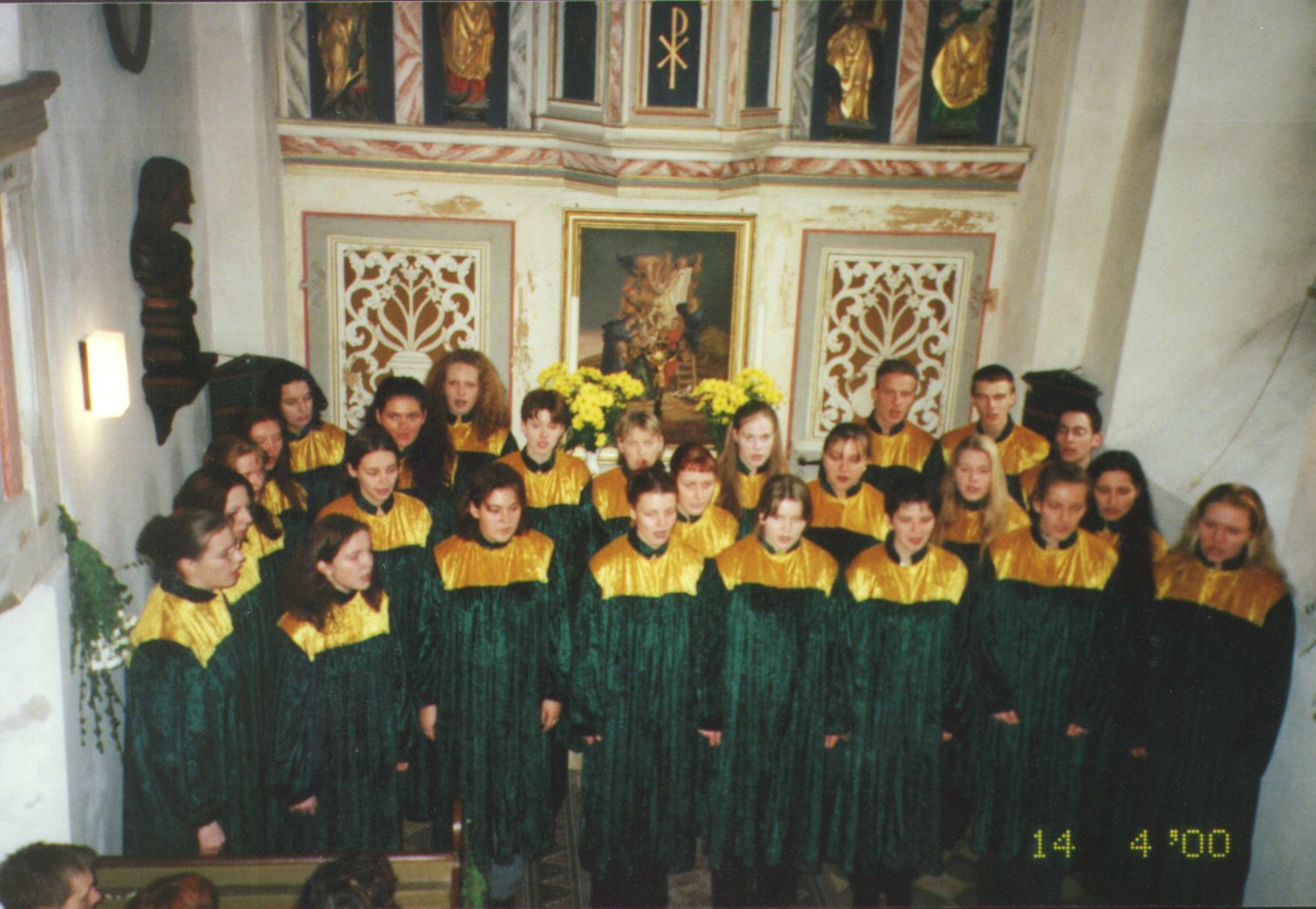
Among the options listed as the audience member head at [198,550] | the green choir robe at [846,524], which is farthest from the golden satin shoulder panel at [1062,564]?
the audience member head at [198,550]

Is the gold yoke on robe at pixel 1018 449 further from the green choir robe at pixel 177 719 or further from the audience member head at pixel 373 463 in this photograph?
the green choir robe at pixel 177 719

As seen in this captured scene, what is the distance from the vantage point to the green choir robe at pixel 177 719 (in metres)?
3.76

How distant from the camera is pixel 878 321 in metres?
7.23

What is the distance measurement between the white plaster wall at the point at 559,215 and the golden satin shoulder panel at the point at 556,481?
178cm

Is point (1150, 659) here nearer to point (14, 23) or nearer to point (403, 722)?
point (403, 722)

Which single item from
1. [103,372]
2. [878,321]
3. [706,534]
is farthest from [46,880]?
[878,321]

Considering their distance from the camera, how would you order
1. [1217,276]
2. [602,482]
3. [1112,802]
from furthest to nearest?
1. [1217,276]
2. [602,482]
3. [1112,802]

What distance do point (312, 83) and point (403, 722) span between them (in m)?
3.98

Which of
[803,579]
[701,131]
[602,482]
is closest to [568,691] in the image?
[803,579]

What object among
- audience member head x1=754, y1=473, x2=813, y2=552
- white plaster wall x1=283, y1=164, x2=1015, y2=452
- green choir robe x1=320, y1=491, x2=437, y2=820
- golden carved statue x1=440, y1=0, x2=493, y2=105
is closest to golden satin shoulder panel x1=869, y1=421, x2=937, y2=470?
white plaster wall x1=283, y1=164, x2=1015, y2=452

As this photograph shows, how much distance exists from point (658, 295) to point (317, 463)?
7.94 ft

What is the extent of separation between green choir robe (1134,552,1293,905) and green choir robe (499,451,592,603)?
2.42m

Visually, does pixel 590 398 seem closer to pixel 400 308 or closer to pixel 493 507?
pixel 493 507

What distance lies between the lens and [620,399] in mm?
5941
